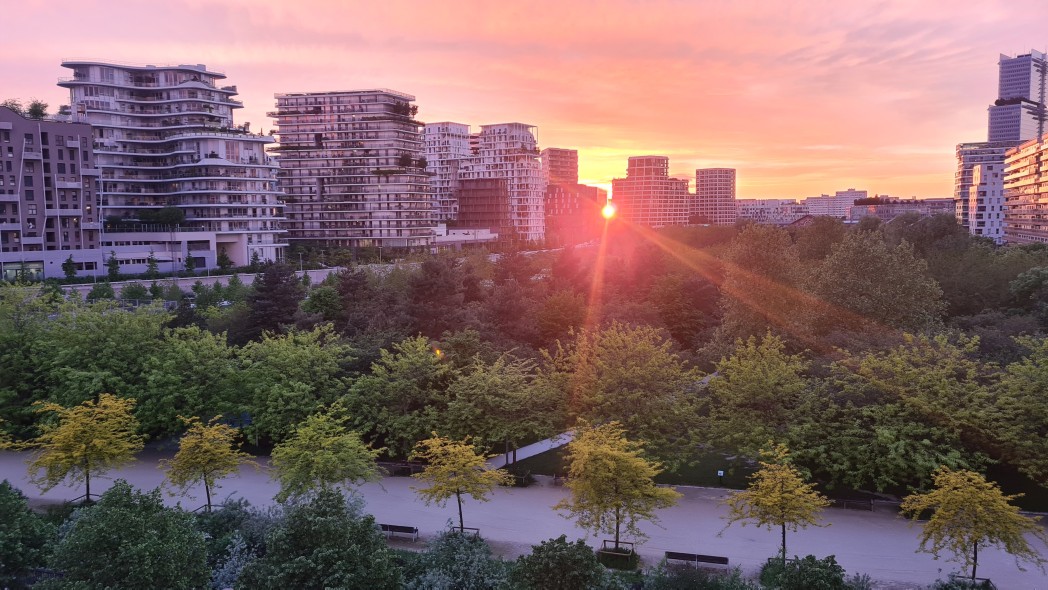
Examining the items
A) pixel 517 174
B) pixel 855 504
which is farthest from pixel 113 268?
pixel 517 174

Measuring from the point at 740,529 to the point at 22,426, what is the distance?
22.1m

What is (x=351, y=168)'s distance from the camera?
8506 cm

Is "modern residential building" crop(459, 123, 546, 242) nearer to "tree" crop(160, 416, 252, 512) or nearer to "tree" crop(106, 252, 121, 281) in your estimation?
"tree" crop(106, 252, 121, 281)

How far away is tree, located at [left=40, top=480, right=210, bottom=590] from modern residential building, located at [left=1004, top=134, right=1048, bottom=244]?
7959 cm

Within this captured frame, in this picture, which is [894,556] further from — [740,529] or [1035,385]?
[1035,385]

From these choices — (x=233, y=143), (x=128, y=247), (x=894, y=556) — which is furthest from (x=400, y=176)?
(x=894, y=556)

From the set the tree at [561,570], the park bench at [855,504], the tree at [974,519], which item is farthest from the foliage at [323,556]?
the park bench at [855,504]

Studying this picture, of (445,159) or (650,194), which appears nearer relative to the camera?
(445,159)

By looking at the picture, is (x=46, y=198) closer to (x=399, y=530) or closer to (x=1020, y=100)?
(x=399, y=530)

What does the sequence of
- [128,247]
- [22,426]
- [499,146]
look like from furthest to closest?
1. [499,146]
2. [128,247]
3. [22,426]

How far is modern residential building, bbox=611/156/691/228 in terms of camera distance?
544 ft

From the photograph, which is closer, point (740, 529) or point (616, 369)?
point (740, 529)

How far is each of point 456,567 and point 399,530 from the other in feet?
11.0

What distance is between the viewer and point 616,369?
800 inches
